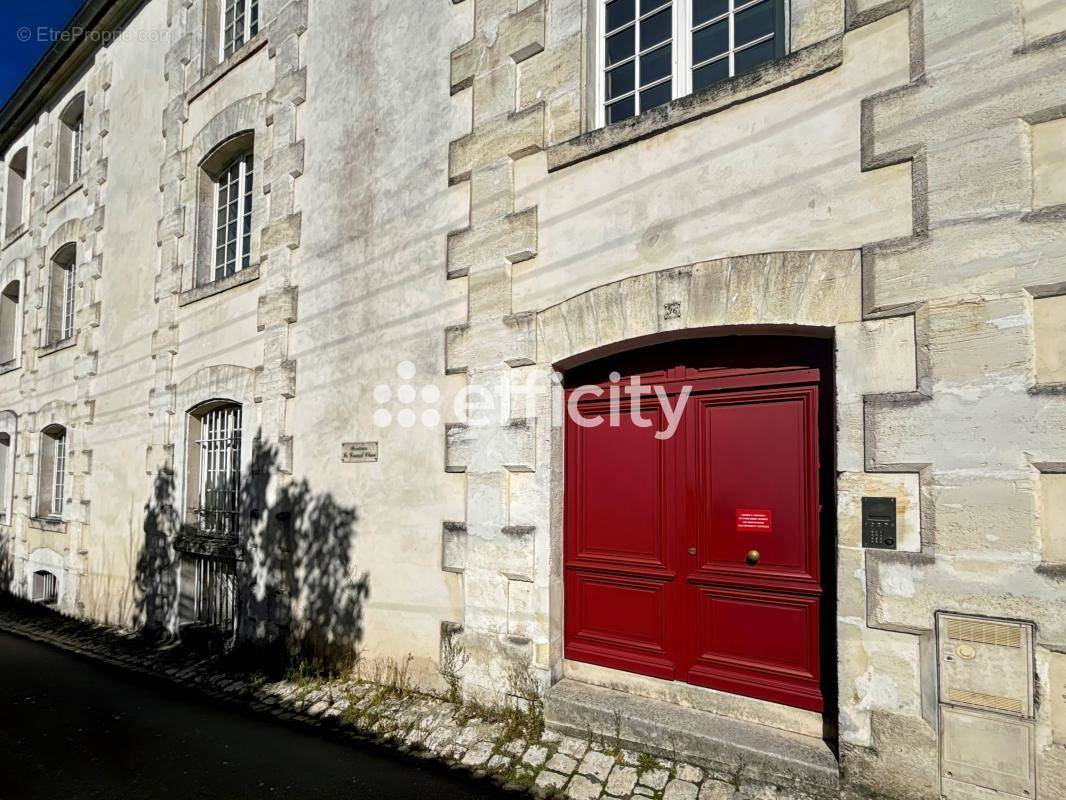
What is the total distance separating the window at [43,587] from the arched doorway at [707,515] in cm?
991

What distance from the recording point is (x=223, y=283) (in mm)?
7258

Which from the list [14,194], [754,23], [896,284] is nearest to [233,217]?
[754,23]

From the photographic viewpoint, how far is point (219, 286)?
24.0 ft

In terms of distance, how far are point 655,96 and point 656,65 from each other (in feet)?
0.71

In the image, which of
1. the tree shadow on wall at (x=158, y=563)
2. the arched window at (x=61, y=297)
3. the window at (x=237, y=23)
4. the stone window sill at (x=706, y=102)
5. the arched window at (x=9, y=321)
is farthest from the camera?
the arched window at (x=9, y=321)

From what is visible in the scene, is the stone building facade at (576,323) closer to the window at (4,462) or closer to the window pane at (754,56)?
the window pane at (754,56)

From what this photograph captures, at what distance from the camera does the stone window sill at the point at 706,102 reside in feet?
11.6

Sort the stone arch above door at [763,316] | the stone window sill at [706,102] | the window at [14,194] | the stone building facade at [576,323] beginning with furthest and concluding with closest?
the window at [14,194] < the stone window sill at [706,102] < the stone arch above door at [763,316] < the stone building facade at [576,323]

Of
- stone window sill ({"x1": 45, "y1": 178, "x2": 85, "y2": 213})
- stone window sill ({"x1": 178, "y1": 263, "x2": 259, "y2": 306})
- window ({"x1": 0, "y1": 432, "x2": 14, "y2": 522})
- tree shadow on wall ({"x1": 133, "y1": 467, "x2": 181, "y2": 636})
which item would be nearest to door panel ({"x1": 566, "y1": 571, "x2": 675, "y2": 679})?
stone window sill ({"x1": 178, "y1": 263, "x2": 259, "y2": 306})

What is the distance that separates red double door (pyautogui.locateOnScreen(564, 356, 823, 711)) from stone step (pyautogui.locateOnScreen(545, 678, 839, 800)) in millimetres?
210

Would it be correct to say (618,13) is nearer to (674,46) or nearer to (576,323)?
(674,46)

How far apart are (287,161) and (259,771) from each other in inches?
213

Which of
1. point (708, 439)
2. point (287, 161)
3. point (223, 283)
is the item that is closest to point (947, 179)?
point (708, 439)

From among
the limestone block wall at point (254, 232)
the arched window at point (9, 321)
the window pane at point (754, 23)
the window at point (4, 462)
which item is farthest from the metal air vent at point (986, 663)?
the arched window at point (9, 321)
